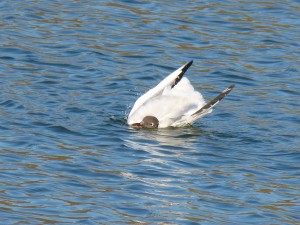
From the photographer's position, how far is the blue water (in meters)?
8.91

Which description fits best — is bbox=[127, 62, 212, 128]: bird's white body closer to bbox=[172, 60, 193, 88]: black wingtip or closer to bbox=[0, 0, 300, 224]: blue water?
Result: bbox=[172, 60, 193, 88]: black wingtip

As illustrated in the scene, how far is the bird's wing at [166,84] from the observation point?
1167 cm

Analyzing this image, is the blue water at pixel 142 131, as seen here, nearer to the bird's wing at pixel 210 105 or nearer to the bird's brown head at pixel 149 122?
the bird's brown head at pixel 149 122

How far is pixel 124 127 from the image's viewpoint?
11.8 m

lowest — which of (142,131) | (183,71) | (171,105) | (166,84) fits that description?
(142,131)

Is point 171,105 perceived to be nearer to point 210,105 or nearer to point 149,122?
point 149,122

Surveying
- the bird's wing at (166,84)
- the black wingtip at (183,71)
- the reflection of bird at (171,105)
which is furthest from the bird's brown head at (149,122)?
the black wingtip at (183,71)

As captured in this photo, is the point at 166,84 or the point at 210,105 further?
the point at 166,84

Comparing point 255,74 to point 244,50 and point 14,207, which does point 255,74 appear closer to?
point 244,50

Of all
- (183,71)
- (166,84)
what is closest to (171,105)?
(166,84)

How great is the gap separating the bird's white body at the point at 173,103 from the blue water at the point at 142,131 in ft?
0.55

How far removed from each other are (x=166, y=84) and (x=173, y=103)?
0.73 ft

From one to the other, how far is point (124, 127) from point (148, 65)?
2846mm

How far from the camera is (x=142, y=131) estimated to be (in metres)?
11.7
